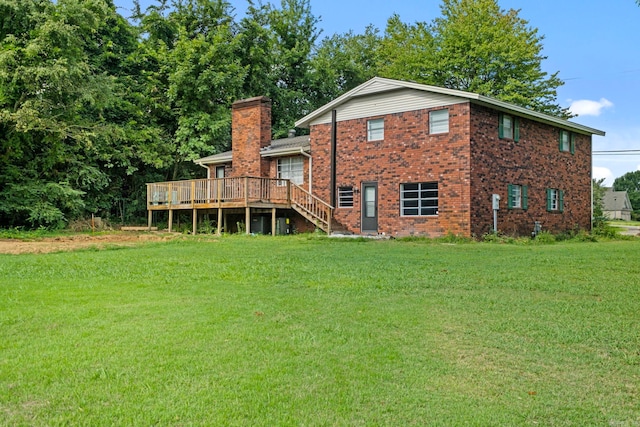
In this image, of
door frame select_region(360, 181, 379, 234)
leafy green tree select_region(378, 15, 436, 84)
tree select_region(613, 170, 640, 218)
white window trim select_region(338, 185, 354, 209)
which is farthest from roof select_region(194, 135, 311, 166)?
tree select_region(613, 170, 640, 218)

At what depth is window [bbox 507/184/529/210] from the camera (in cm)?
1883

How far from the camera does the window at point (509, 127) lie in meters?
18.5

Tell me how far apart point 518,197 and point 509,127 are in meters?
2.50

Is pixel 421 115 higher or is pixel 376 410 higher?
pixel 421 115

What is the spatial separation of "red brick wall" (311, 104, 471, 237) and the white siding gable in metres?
0.21

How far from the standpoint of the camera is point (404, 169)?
1845cm

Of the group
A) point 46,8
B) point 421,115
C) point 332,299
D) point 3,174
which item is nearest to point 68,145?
point 3,174

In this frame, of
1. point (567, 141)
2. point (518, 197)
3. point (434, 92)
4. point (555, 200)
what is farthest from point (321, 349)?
point (567, 141)

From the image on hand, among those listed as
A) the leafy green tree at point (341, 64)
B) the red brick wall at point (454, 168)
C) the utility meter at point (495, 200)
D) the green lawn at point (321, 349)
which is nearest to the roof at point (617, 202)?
the leafy green tree at point (341, 64)

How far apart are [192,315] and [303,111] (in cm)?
3092

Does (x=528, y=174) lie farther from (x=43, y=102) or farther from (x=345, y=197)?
(x=43, y=102)

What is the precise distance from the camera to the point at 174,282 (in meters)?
7.54

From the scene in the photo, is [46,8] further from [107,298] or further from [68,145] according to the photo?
[107,298]

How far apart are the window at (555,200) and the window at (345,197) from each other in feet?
25.5
